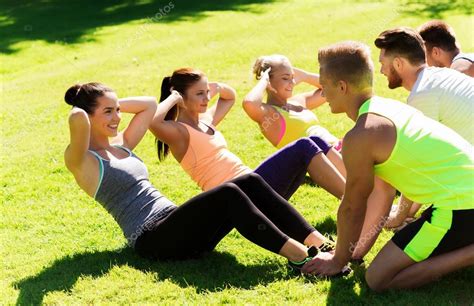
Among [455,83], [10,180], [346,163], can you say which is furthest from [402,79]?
[10,180]

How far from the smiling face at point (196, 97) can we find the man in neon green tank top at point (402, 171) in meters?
1.92

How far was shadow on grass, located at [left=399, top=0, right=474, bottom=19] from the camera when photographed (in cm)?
1802

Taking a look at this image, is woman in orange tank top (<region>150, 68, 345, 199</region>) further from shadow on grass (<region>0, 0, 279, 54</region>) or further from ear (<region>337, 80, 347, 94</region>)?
shadow on grass (<region>0, 0, 279, 54</region>)

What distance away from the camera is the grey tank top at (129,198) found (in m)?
5.15

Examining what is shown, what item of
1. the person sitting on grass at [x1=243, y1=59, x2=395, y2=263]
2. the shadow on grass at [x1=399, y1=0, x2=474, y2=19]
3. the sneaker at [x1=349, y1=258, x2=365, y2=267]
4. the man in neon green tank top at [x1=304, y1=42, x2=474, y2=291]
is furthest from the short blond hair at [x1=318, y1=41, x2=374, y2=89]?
the shadow on grass at [x1=399, y1=0, x2=474, y2=19]

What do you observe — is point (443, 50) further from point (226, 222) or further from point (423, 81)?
point (226, 222)

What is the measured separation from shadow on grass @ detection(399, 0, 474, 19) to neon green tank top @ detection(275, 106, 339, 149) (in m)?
11.6

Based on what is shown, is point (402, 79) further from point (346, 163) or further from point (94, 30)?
point (94, 30)

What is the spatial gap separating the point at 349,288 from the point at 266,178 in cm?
124

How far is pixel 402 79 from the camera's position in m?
5.38

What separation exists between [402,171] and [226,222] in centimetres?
145

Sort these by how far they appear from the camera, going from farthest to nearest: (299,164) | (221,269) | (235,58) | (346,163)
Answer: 1. (235,58)
2. (299,164)
3. (221,269)
4. (346,163)

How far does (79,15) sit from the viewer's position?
71.2 ft

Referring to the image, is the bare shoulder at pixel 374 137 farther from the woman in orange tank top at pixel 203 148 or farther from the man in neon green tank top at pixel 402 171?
the woman in orange tank top at pixel 203 148
